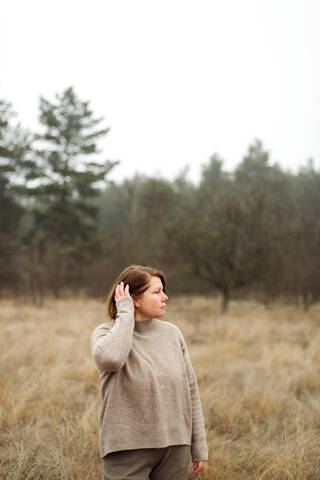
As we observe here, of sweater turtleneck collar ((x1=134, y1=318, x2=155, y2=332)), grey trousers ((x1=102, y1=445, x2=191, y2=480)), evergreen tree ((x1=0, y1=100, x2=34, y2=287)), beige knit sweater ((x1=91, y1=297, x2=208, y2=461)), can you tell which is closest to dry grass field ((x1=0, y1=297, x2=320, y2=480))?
grey trousers ((x1=102, y1=445, x2=191, y2=480))

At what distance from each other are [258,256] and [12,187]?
535 inches

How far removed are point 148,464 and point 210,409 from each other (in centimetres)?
210

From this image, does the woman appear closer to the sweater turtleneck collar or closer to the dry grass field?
the sweater turtleneck collar

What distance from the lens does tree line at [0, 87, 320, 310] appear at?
12555 millimetres

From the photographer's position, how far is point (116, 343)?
5.06 feet

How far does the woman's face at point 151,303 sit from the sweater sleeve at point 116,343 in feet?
0.29

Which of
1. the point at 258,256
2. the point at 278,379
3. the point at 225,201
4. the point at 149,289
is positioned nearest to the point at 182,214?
the point at 225,201

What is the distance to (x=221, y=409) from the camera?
3.51m

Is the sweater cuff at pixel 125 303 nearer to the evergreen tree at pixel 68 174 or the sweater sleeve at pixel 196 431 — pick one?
the sweater sleeve at pixel 196 431

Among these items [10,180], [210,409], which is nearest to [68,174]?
[10,180]

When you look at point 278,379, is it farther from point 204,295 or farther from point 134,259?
point 204,295

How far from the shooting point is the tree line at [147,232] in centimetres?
1255

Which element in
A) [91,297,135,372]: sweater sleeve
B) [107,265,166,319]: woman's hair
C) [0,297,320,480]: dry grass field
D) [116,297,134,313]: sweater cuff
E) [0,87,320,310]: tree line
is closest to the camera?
[91,297,135,372]: sweater sleeve

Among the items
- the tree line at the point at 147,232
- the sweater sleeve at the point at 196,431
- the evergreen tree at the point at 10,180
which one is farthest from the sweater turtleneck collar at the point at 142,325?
the evergreen tree at the point at 10,180
